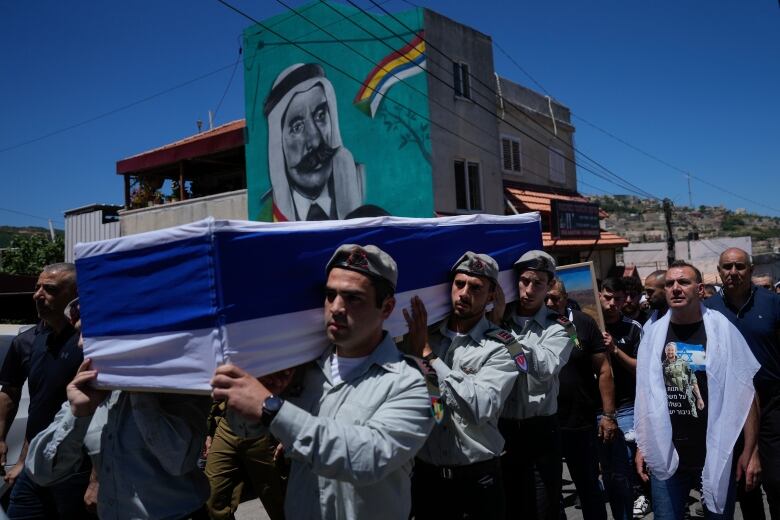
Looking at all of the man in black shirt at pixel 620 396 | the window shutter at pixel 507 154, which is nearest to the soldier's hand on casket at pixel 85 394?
the man in black shirt at pixel 620 396

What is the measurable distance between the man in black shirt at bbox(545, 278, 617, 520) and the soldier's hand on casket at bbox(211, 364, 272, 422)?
299cm

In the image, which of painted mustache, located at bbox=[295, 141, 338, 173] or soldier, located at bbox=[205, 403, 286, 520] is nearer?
soldier, located at bbox=[205, 403, 286, 520]

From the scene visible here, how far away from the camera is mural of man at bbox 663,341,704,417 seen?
3662 millimetres

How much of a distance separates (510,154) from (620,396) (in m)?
13.6

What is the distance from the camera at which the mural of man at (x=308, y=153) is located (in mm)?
16750

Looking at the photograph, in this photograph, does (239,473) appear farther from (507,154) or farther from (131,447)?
(507,154)

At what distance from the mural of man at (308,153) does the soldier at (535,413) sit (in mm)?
12797

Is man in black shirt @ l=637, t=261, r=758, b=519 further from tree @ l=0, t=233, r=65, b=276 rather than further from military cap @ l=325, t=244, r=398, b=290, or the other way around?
tree @ l=0, t=233, r=65, b=276

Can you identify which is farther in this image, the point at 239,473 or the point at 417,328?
the point at 239,473

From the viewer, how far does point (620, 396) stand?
534 cm

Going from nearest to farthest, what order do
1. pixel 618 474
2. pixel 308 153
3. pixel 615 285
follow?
pixel 618 474 < pixel 615 285 < pixel 308 153

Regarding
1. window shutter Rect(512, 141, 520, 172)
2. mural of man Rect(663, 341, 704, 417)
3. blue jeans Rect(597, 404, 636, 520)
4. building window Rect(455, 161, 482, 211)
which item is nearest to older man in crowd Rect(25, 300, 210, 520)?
mural of man Rect(663, 341, 704, 417)

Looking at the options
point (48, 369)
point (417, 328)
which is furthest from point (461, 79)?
point (417, 328)

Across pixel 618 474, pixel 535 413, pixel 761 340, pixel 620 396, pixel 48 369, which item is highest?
pixel 48 369
